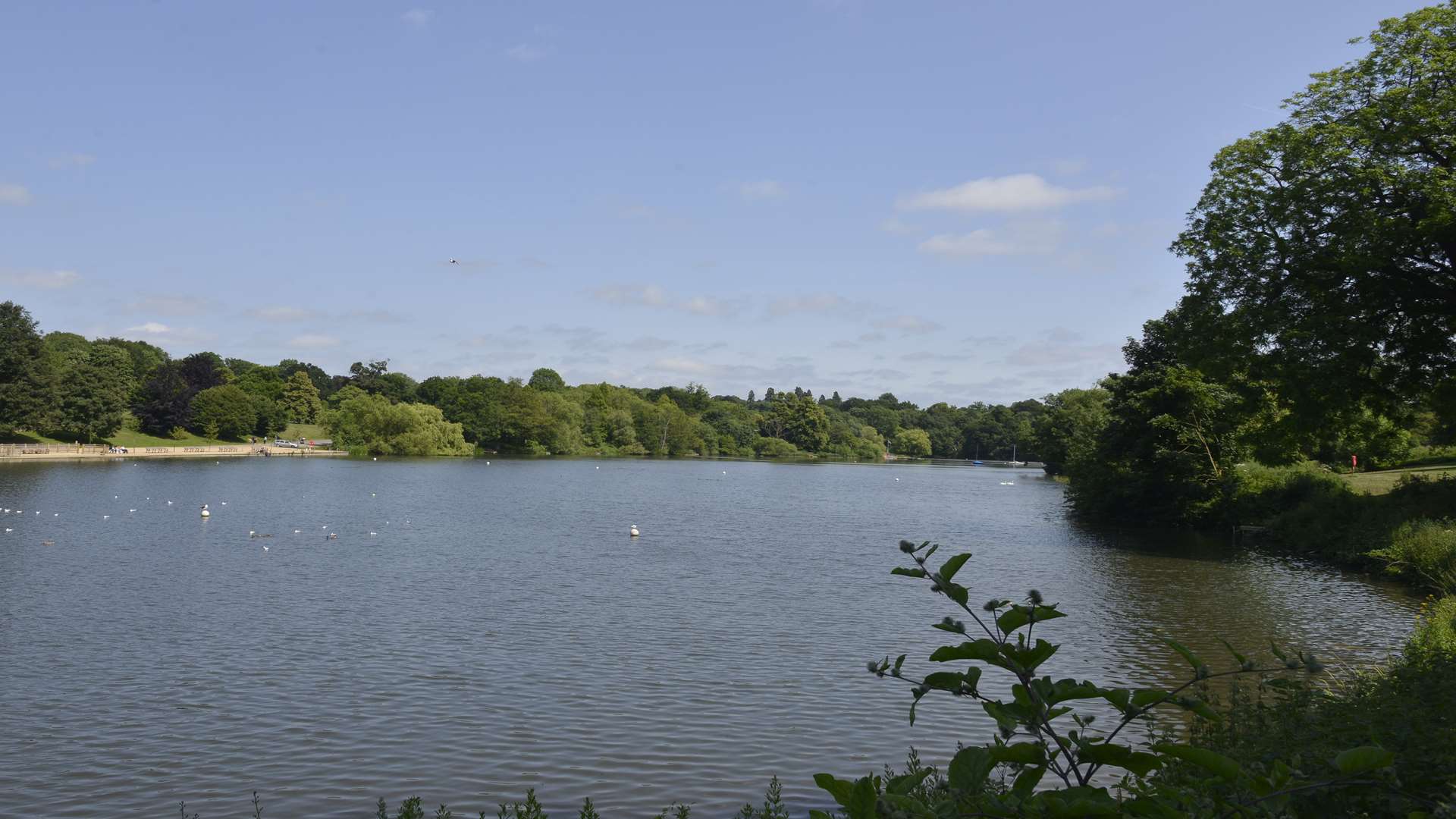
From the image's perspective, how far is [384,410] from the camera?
118 m

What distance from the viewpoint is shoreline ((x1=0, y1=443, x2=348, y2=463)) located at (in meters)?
88.1

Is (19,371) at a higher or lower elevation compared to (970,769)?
higher

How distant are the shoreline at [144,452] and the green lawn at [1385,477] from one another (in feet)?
310

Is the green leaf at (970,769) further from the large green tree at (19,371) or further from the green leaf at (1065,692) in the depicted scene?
the large green tree at (19,371)

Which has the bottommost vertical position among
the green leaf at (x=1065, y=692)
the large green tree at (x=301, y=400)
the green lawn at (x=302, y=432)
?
the green leaf at (x=1065, y=692)

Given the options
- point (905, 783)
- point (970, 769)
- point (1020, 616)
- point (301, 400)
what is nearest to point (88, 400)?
point (301, 400)

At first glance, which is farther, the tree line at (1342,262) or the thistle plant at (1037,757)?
the tree line at (1342,262)

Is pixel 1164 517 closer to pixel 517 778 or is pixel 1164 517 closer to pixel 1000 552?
pixel 1000 552

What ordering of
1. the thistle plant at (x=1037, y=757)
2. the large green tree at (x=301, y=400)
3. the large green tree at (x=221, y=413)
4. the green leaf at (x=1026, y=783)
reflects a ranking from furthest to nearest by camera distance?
the large green tree at (x=301, y=400) < the large green tree at (x=221, y=413) < the green leaf at (x=1026, y=783) < the thistle plant at (x=1037, y=757)

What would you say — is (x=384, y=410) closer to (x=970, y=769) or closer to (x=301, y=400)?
(x=301, y=400)

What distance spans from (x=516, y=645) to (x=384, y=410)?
105722 millimetres

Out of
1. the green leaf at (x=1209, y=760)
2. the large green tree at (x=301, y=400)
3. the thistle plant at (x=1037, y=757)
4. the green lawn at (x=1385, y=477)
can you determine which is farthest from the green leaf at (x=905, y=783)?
the large green tree at (x=301, y=400)

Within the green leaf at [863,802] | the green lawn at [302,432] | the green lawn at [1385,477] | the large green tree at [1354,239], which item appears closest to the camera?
the green leaf at [863,802]

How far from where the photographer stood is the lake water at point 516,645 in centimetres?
1198
